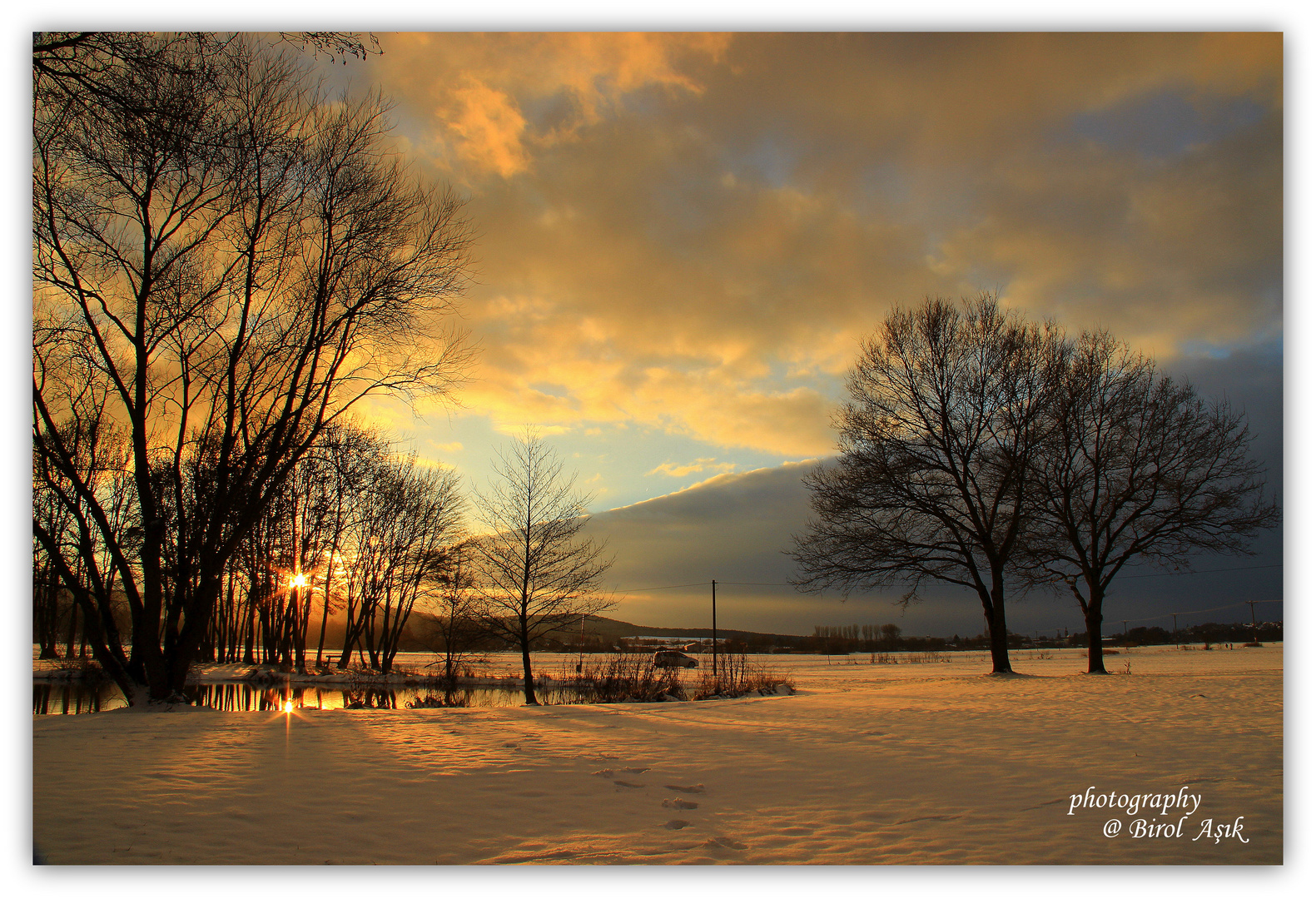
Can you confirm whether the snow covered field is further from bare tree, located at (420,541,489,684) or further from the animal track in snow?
bare tree, located at (420,541,489,684)

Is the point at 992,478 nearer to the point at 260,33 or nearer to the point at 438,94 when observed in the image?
the point at 438,94

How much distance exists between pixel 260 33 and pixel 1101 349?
68.4ft

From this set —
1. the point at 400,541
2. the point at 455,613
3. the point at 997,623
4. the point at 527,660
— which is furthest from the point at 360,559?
the point at 997,623

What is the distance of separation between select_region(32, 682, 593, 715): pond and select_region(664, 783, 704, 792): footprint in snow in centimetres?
871

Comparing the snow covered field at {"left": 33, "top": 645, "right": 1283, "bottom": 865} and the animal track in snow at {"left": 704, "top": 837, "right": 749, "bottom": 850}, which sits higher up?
the animal track in snow at {"left": 704, "top": 837, "right": 749, "bottom": 850}

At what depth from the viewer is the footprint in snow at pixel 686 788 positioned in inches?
204

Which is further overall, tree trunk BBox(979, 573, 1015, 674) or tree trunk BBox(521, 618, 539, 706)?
tree trunk BBox(979, 573, 1015, 674)

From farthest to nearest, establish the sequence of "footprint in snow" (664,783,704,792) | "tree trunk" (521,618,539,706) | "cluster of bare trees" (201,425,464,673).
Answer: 1. "cluster of bare trees" (201,425,464,673)
2. "tree trunk" (521,618,539,706)
3. "footprint in snow" (664,783,704,792)

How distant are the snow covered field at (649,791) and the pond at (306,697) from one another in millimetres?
6804

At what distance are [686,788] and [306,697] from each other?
19428 millimetres

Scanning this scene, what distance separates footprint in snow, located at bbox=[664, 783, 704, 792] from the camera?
5.17 m

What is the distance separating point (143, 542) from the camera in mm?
10578

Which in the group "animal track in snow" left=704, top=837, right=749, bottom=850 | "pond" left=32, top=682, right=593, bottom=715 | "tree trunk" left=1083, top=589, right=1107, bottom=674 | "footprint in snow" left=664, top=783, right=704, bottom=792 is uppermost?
"animal track in snow" left=704, top=837, right=749, bottom=850

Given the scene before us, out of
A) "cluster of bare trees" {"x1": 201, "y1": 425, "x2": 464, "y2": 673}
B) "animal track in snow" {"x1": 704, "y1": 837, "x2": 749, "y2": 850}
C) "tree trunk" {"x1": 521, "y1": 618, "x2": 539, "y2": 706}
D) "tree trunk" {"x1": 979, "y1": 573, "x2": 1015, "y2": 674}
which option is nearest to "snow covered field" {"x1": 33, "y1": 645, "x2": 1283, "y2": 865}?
"animal track in snow" {"x1": 704, "y1": 837, "x2": 749, "y2": 850}
